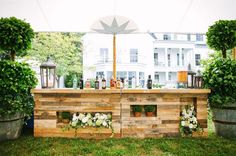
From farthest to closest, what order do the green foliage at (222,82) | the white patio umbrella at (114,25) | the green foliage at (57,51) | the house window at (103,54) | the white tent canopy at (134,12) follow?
1. the house window at (103,54)
2. the green foliage at (57,51)
3. the white tent canopy at (134,12)
4. the white patio umbrella at (114,25)
5. the green foliage at (222,82)

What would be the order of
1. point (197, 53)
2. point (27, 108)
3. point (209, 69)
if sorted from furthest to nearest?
point (197, 53) → point (209, 69) → point (27, 108)

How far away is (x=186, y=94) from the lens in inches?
146

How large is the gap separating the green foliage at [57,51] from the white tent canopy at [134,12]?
7786mm

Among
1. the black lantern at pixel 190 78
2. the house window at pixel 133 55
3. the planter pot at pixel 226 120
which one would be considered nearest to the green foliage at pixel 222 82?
the planter pot at pixel 226 120

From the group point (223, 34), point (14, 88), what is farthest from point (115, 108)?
point (223, 34)

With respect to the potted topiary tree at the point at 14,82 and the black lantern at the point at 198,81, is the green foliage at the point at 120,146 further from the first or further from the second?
the black lantern at the point at 198,81

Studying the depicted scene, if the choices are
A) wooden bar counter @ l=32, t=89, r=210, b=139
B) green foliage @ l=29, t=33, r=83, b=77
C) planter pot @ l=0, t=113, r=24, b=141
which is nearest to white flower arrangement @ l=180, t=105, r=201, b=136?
wooden bar counter @ l=32, t=89, r=210, b=139

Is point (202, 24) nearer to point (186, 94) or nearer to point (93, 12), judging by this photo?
point (186, 94)

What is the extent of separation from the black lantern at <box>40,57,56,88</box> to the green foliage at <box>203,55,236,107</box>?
2.70 metres

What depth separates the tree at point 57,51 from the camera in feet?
40.5

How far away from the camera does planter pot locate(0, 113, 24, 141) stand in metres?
3.33

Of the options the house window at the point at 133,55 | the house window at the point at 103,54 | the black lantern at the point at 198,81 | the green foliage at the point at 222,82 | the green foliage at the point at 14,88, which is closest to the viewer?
the green foliage at the point at 14,88

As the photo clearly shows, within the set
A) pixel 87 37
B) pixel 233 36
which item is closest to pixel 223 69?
pixel 233 36

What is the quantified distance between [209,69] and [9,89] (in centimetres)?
333
